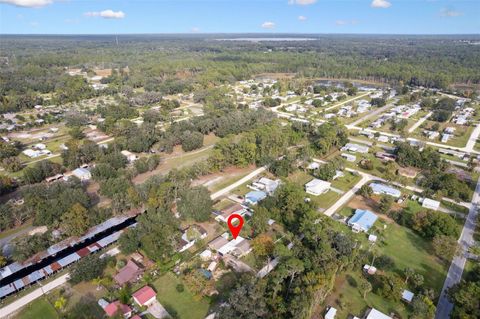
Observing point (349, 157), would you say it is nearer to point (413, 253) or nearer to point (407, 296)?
point (413, 253)

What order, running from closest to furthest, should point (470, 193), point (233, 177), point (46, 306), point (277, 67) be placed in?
1. point (46, 306)
2. point (470, 193)
3. point (233, 177)
4. point (277, 67)

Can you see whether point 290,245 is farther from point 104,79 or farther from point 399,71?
point 399,71

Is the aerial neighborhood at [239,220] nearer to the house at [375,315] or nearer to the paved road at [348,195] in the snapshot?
the house at [375,315]

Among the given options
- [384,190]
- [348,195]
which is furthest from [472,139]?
[348,195]

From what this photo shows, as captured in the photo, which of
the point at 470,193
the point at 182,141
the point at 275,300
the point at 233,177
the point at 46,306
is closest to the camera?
the point at 275,300

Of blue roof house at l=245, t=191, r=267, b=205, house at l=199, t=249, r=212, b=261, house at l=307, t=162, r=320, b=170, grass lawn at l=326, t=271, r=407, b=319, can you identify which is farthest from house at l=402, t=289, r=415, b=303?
house at l=307, t=162, r=320, b=170

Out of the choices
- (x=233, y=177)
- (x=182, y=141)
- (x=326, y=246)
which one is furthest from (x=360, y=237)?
(x=182, y=141)
